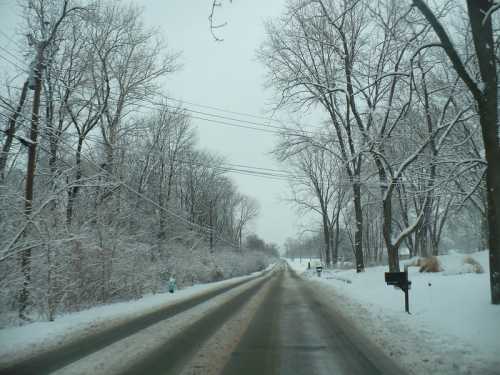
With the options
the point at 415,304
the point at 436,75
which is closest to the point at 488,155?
the point at 415,304

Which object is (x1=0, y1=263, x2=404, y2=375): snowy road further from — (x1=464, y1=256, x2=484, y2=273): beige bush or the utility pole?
(x1=464, y1=256, x2=484, y2=273): beige bush

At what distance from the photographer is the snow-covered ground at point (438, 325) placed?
5.01m

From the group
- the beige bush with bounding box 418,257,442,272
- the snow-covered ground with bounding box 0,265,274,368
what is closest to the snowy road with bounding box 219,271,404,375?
the snow-covered ground with bounding box 0,265,274,368

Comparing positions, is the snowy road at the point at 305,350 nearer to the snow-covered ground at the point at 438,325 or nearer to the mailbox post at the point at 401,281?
the snow-covered ground at the point at 438,325

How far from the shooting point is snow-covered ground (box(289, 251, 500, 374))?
5.01m

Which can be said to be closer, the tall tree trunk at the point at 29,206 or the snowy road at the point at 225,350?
the snowy road at the point at 225,350

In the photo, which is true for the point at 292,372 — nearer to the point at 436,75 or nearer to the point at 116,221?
the point at 116,221

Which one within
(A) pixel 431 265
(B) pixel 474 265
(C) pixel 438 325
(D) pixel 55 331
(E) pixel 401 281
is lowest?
(D) pixel 55 331

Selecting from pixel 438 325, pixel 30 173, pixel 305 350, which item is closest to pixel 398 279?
pixel 438 325

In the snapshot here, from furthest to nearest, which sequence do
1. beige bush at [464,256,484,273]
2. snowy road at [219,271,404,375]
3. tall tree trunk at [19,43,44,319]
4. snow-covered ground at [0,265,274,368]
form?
beige bush at [464,256,484,273] < tall tree trunk at [19,43,44,319] < snow-covered ground at [0,265,274,368] < snowy road at [219,271,404,375]

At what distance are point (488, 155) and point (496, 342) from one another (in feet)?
12.9

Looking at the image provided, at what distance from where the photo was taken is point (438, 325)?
7.17 meters

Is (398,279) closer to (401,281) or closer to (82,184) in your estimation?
(401,281)

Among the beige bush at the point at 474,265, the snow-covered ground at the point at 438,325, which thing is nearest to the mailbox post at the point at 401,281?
the snow-covered ground at the point at 438,325
